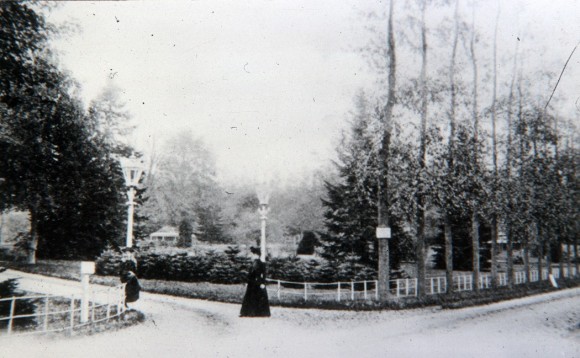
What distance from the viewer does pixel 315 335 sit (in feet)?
20.5

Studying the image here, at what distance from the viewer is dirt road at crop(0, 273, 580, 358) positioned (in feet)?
17.8

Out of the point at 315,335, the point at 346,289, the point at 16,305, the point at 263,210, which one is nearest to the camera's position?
the point at 16,305

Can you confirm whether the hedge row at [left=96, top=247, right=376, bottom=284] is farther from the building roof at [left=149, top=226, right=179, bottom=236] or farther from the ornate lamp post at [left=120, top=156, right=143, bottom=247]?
the ornate lamp post at [left=120, top=156, right=143, bottom=247]

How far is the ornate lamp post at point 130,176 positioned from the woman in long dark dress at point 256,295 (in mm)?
2060

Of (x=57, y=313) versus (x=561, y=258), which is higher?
(x=561, y=258)

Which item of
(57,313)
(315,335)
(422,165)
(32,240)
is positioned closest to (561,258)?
(422,165)

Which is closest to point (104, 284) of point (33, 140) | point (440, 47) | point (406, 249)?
point (33, 140)

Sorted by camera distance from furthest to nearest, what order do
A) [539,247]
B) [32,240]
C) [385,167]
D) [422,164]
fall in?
[539,247] < [422,164] < [385,167] < [32,240]

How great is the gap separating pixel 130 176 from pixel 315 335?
3741mm

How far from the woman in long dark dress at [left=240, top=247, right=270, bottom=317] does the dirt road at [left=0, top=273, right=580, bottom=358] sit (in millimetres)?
174

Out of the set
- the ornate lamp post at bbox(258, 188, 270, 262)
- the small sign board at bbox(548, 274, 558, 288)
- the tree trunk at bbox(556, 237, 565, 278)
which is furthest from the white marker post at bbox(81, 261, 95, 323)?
the small sign board at bbox(548, 274, 558, 288)

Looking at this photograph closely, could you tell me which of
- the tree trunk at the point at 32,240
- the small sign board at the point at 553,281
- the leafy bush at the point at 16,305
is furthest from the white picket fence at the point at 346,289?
the leafy bush at the point at 16,305

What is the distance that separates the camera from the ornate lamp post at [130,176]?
6613mm

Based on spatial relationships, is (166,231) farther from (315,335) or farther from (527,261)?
(527,261)
